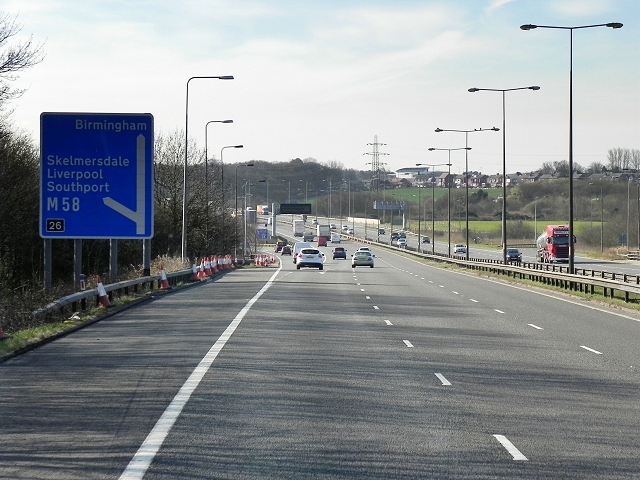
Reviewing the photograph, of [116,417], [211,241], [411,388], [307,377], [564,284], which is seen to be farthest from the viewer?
[211,241]

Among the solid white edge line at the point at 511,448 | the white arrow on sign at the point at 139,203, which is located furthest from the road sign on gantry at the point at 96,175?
the solid white edge line at the point at 511,448

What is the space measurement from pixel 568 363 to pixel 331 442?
25.7ft

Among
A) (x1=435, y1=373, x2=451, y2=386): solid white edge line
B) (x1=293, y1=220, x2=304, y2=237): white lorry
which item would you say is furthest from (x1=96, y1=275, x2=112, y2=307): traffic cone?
(x1=293, y1=220, x2=304, y2=237): white lorry

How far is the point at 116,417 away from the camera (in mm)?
10844

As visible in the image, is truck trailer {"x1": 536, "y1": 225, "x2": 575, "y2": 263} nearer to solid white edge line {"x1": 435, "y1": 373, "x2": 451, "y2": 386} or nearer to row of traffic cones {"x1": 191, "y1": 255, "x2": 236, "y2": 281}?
row of traffic cones {"x1": 191, "y1": 255, "x2": 236, "y2": 281}

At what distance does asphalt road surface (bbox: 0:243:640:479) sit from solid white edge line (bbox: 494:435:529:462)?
18mm

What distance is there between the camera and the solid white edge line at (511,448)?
8.92 m

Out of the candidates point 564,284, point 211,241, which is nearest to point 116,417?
point 564,284

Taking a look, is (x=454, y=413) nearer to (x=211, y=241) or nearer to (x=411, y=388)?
(x=411, y=388)

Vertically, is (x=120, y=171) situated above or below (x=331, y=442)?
above

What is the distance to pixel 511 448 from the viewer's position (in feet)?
30.6

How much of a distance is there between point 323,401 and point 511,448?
3.12 meters

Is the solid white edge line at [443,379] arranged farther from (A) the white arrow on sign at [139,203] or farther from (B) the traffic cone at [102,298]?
(A) the white arrow on sign at [139,203]

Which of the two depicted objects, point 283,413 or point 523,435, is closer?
point 523,435
